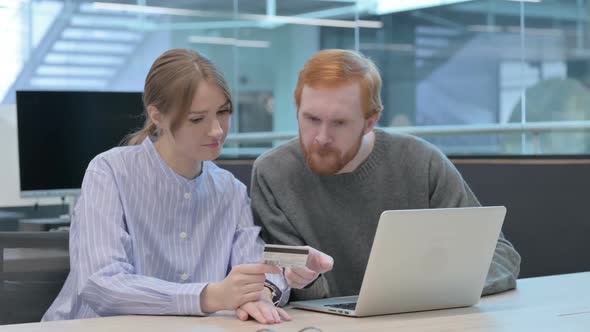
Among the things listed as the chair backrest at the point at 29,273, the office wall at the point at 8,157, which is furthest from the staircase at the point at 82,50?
the chair backrest at the point at 29,273

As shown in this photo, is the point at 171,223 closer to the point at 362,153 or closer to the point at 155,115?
the point at 155,115

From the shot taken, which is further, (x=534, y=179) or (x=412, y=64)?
(x=412, y=64)

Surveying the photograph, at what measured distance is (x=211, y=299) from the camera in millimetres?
1873

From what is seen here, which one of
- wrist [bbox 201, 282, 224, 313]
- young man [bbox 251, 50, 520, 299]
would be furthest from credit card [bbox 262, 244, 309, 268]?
young man [bbox 251, 50, 520, 299]

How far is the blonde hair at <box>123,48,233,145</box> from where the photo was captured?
203 centimetres

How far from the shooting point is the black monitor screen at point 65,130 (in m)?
3.96

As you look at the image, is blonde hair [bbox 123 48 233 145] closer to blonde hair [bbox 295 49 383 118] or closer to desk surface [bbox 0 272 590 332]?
blonde hair [bbox 295 49 383 118]

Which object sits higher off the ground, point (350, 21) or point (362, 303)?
point (350, 21)

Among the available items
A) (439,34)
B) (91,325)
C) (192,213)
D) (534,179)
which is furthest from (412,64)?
(91,325)

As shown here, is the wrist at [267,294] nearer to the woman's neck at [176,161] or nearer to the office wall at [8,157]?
the woman's neck at [176,161]

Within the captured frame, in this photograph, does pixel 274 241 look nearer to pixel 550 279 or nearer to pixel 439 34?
pixel 550 279

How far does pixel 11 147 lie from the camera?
171 inches

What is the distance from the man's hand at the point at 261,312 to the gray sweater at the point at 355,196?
1.29 feet

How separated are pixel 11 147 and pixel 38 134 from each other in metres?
0.44
